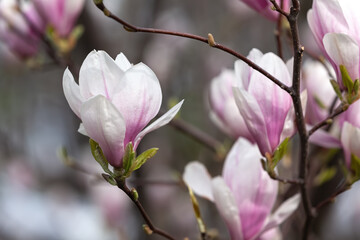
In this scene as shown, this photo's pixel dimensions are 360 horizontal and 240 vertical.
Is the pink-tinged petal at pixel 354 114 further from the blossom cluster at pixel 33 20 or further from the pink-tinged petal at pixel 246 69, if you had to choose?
the blossom cluster at pixel 33 20

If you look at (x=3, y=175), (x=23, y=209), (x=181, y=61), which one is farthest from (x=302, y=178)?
(x=3, y=175)

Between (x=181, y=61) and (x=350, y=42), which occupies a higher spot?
(x=350, y=42)

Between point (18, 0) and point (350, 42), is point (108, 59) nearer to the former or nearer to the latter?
point (350, 42)

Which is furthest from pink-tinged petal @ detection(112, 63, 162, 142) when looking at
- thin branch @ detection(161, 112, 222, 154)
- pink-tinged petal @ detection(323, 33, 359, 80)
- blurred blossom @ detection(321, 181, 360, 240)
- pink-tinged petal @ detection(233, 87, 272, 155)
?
blurred blossom @ detection(321, 181, 360, 240)

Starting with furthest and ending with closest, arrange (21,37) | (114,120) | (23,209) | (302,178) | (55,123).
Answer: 1. (55,123)
2. (23,209)
3. (21,37)
4. (302,178)
5. (114,120)

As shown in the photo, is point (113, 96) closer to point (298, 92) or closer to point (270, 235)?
point (298, 92)

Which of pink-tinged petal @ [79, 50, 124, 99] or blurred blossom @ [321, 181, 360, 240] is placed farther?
blurred blossom @ [321, 181, 360, 240]

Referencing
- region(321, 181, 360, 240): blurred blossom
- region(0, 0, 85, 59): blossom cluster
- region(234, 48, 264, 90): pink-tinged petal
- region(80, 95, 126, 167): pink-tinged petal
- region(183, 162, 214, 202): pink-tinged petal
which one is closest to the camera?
region(80, 95, 126, 167): pink-tinged petal

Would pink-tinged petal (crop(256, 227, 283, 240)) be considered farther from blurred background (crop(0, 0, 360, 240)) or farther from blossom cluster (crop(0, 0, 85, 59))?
blurred background (crop(0, 0, 360, 240))
